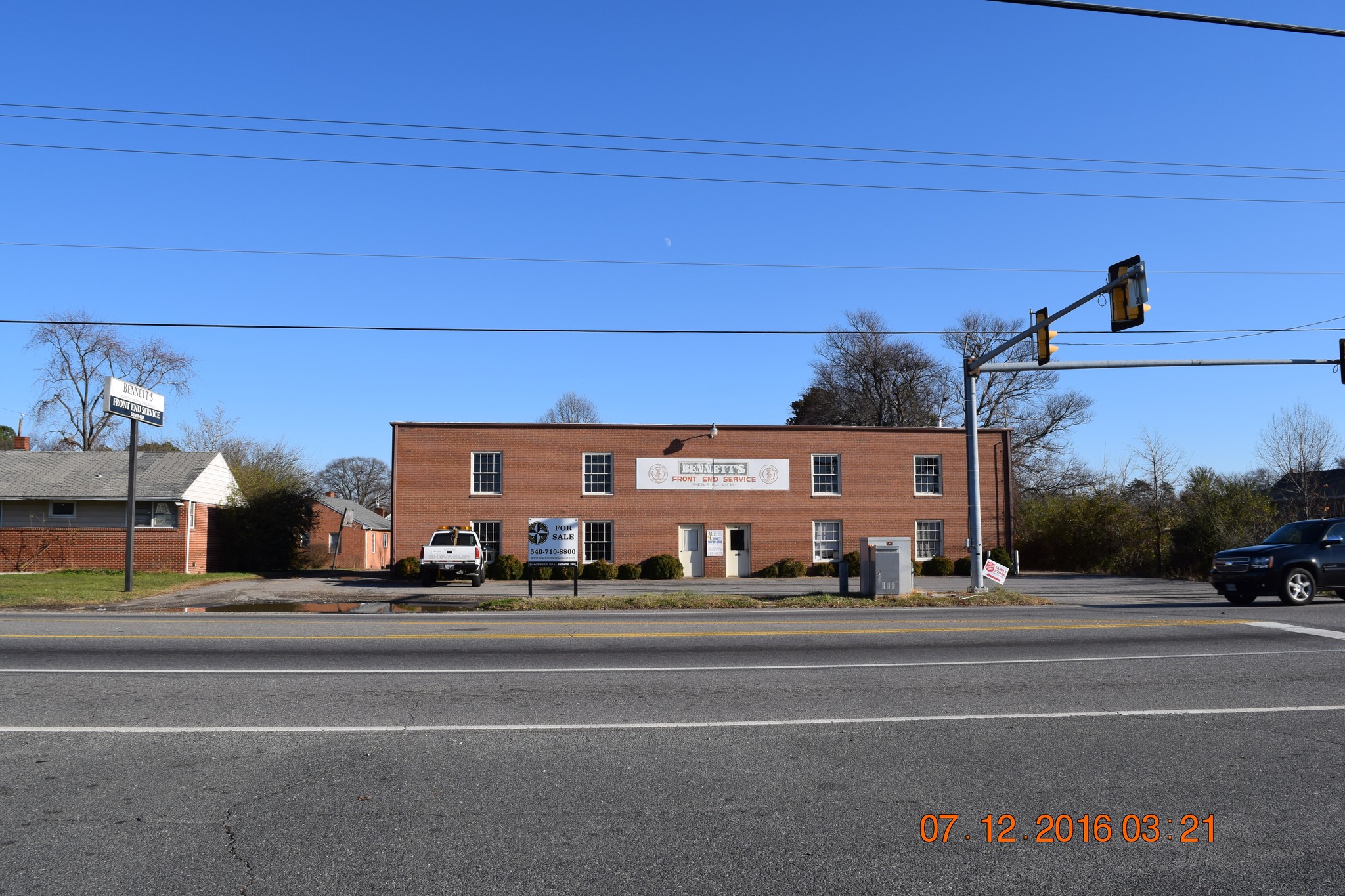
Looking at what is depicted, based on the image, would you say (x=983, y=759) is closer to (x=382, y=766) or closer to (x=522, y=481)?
(x=382, y=766)

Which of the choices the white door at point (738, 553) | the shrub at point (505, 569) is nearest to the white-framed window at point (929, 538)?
the white door at point (738, 553)

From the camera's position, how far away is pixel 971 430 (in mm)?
22500

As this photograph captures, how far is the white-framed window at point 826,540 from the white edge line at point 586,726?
29473 mm

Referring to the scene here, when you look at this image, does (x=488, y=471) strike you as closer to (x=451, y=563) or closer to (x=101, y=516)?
(x=451, y=563)

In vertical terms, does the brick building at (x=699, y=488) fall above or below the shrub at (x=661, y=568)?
above

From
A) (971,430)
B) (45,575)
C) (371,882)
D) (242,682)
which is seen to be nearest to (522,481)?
(45,575)

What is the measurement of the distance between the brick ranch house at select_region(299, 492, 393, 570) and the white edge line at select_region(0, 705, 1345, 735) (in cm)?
3566

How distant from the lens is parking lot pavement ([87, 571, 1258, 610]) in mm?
22875

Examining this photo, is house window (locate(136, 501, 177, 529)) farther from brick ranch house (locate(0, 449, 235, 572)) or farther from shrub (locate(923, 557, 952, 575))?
shrub (locate(923, 557, 952, 575))

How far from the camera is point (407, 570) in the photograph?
3369cm

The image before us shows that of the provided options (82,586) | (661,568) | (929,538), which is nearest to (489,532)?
(661,568)

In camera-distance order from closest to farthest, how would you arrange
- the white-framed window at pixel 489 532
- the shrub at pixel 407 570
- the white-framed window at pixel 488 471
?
the shrub at pixel 407 570
the white-framed window at pixel 489 532
the white-framed window at pixel 488 471

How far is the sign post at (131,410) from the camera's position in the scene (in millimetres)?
22844

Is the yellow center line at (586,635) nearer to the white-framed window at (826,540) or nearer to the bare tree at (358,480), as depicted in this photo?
the white-framed window at (826,540)
